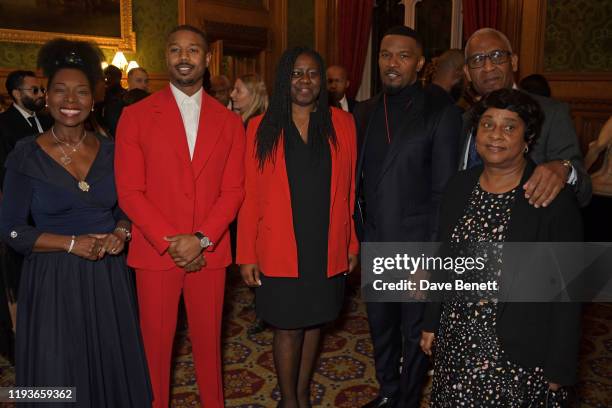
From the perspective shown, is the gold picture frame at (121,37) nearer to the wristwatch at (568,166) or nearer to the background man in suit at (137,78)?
the background man in suit at (137,78)

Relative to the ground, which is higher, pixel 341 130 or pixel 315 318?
pixel 341 130

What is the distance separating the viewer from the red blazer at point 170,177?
7.39 feet

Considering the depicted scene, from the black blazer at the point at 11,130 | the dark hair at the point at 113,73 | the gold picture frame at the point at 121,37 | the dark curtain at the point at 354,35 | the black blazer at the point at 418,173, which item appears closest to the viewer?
the black blazer at the point at 418,173

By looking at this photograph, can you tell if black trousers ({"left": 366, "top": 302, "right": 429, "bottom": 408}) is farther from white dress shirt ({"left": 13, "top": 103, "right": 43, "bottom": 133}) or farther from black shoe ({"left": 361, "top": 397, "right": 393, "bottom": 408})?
white dress shirt ({"left": 13, "top": 103, "right": 43, "bottom": 133})

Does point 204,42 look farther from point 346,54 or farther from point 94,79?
point 346,54

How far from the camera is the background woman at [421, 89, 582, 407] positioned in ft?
5.87

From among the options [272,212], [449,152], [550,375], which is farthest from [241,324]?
[550,375]

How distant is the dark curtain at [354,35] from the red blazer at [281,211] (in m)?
7.07

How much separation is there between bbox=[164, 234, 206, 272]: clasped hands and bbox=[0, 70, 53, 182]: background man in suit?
1.95 m

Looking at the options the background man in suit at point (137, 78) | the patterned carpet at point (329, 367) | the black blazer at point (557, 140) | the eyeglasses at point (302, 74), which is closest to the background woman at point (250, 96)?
the patterned carpet at point (329, 367)

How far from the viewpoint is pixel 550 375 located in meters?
1.79

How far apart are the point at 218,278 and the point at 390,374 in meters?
1.08

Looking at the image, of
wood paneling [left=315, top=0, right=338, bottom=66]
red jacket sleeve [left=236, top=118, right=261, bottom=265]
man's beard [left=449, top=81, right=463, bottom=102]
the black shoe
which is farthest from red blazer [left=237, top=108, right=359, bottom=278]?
wood paneling [left=315, top=0, right=338, bottom=66]

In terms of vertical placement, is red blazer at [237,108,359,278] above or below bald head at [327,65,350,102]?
below
